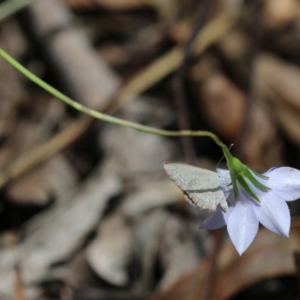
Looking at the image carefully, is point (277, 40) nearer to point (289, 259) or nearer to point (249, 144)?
point (249, 144)

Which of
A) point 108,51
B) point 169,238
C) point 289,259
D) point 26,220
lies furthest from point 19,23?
point 289,259

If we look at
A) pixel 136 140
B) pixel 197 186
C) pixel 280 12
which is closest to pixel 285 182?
pixel 197 186

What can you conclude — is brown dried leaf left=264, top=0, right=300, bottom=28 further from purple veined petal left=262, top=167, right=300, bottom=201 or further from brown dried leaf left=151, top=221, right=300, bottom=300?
purple veined petal left=262, top=167, right=300, bottom=201

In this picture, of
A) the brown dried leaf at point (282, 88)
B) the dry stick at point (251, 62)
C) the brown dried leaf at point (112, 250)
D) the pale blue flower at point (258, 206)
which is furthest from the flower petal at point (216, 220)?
the brown dried leaf at point (282, 88)

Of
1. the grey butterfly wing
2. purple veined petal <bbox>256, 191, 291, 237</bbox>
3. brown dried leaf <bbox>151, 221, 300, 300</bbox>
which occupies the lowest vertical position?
brown dried leaf <bbox>151, 221, 300, 300</bbox>

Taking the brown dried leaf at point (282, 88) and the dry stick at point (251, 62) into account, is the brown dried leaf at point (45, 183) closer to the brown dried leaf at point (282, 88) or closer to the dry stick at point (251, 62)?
the dry stick at point (251, 62)

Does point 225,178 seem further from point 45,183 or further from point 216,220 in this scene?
point 45,183

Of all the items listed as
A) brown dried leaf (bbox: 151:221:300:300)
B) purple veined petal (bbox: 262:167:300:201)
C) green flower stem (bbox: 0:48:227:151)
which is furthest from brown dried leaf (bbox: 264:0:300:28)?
purple veined petal (bbox: 262:167:300:201)
